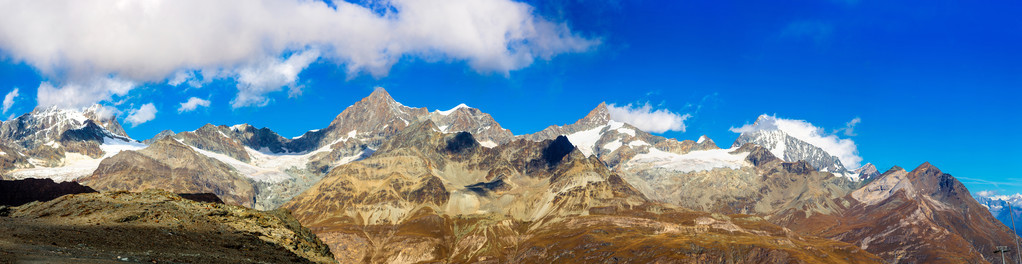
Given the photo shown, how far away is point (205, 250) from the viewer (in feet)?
177

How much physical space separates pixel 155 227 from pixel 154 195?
12.5 meters

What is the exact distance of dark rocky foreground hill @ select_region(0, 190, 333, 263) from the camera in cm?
4603

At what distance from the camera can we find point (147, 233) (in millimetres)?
56250

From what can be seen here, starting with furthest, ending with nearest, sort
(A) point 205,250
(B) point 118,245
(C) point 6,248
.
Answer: (A) point 205,250
(B) point 118,245
(C) point 6,248

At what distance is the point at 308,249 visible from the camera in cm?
6700

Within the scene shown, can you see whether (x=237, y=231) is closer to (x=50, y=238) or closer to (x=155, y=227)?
(x=155, y=227)

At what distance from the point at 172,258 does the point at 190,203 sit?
22.7 metres

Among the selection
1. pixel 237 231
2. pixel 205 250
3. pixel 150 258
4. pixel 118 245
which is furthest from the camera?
pixel 237 231

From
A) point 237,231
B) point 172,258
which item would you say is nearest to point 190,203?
point 237,231

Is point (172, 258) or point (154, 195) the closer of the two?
point (172, 258)

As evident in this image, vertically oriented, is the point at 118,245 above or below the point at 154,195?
below

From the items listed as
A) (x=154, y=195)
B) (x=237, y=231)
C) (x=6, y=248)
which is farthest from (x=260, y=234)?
(x=6, y=248)

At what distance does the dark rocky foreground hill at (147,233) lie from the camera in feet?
151

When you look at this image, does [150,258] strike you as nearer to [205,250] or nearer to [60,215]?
[205,250]
